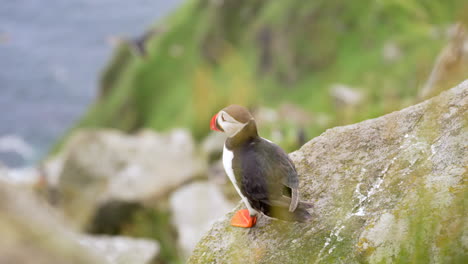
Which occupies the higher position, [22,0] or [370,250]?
[22,0]

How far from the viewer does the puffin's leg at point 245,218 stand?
14.2 ft

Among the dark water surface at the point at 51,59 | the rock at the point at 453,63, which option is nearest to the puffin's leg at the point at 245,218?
the rock at the point at 453,63

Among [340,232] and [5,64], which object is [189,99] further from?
[5,64]

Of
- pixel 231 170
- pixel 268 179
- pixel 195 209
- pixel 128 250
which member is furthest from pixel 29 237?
pixel 195 209

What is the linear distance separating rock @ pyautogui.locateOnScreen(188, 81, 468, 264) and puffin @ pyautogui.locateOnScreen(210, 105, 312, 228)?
0.59 ft

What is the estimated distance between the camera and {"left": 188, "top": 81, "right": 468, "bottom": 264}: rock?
3318 millimetres

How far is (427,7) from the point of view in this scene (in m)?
7.66

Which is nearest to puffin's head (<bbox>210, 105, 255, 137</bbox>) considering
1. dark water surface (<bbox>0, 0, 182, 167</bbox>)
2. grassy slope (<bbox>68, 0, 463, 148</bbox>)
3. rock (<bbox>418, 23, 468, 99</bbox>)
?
grassy slope (<bbox>68, 0, 463, 148</bbox>)

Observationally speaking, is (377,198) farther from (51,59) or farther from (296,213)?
(51,59)

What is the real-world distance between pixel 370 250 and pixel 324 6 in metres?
29.4

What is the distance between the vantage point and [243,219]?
4.39 meters

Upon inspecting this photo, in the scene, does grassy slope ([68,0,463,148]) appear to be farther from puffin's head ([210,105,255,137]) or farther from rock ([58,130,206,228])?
rock ([58,130,206,228])

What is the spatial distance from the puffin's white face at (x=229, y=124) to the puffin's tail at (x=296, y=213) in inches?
30.9

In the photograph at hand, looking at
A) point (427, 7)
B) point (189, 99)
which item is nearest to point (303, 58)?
point (189, 99)
